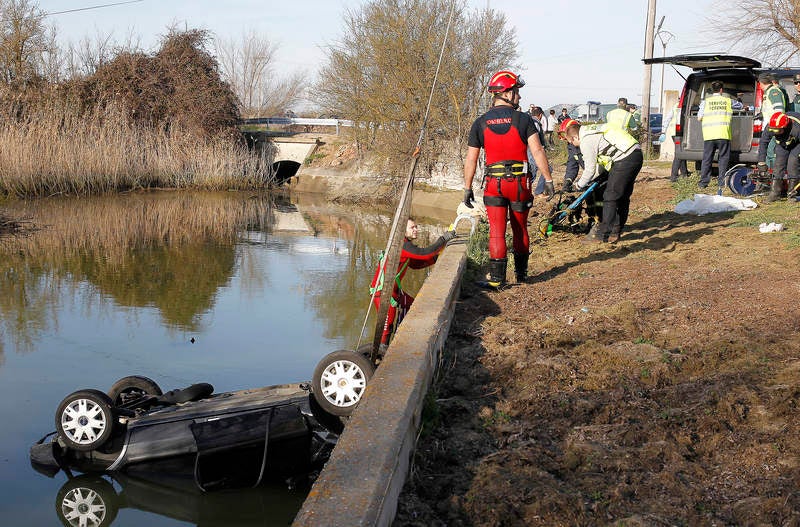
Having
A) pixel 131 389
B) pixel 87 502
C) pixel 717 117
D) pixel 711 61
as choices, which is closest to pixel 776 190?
pixel 717 117

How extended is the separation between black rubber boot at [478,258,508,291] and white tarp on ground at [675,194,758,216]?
5587 millimetres

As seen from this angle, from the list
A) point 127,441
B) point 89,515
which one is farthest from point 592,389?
point 89,515

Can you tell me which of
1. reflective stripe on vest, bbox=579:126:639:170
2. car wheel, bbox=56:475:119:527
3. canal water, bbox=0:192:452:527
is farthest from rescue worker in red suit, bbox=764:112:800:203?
car wheel, bbox=56:475:119:527

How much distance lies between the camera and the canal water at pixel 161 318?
5.91 metres

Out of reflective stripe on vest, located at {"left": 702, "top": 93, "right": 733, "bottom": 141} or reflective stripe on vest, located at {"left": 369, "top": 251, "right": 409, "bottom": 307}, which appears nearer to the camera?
reflective stripe on vest, located at {"left": 369, "top": 251, "right": 409, "bottom": 307}

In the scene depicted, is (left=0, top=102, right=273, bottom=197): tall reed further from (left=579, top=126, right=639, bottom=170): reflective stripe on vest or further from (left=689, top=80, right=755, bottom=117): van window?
(left=579, top=126, right=639, bottom=170): reflective stripe on vest

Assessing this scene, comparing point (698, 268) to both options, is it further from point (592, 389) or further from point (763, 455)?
point (763, 455)

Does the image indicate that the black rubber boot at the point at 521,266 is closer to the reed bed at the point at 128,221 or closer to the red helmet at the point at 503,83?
the red helmet at the point at 503,83

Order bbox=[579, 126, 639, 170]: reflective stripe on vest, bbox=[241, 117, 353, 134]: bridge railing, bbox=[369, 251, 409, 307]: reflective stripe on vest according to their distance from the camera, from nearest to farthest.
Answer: bbox=[369, 251, 409, 307]: reflective stripe on vest < bbox=[579, 126, 639, 170]: reflective stripe on vest < bbox=[241, 117, 353, 134]: bridge railing

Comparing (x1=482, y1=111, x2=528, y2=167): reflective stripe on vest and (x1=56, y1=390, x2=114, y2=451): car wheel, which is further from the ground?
(x1=482, y1=111, x2=528, y2=167): reflective stripe on vest

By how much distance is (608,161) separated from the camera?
10133mm

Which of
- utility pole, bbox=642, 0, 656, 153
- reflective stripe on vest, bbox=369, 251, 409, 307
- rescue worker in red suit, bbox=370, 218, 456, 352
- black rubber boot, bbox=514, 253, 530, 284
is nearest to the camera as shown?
reflective stripe on vest, bbox=369, 251, 409, 307

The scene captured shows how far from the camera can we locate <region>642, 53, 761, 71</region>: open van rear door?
1427 centimetres

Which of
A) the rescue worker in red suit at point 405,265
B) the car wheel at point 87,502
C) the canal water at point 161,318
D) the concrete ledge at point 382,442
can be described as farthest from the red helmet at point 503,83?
the car wheel at point 87,502
